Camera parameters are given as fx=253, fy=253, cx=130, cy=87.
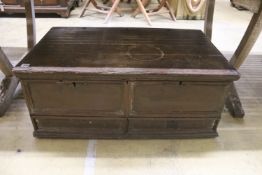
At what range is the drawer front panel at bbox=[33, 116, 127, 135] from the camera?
44.6 inches

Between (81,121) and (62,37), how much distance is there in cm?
46

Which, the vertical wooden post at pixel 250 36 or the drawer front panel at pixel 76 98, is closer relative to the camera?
the drawer front panel at pixel 76 98

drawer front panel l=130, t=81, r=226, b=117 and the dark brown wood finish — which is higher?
drawer front panel l=130, t=81, r=226, b=117

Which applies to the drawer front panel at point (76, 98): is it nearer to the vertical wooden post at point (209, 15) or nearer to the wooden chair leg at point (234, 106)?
the wooden chair leg at point (234, 106)

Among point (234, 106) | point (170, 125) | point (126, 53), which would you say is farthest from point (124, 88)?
point (234, 106)

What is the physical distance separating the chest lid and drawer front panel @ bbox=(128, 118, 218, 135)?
25 cm

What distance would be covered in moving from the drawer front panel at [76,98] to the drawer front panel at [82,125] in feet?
0.11

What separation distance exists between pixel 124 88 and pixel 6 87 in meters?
0.78

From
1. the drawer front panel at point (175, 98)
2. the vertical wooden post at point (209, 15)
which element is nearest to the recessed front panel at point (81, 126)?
the drawer front panel at point (175, 98)

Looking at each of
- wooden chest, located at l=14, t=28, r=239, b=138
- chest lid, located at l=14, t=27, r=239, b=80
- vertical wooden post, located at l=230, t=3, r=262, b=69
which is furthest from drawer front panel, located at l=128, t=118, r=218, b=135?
vertical wooden post, located at l=230, t=3, r=262, b=69

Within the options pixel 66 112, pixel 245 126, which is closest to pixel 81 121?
pixel 66 112

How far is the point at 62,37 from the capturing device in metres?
1.31

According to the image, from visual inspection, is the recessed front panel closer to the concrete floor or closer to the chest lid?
the concrete floor

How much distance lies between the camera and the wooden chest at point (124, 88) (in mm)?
1007
